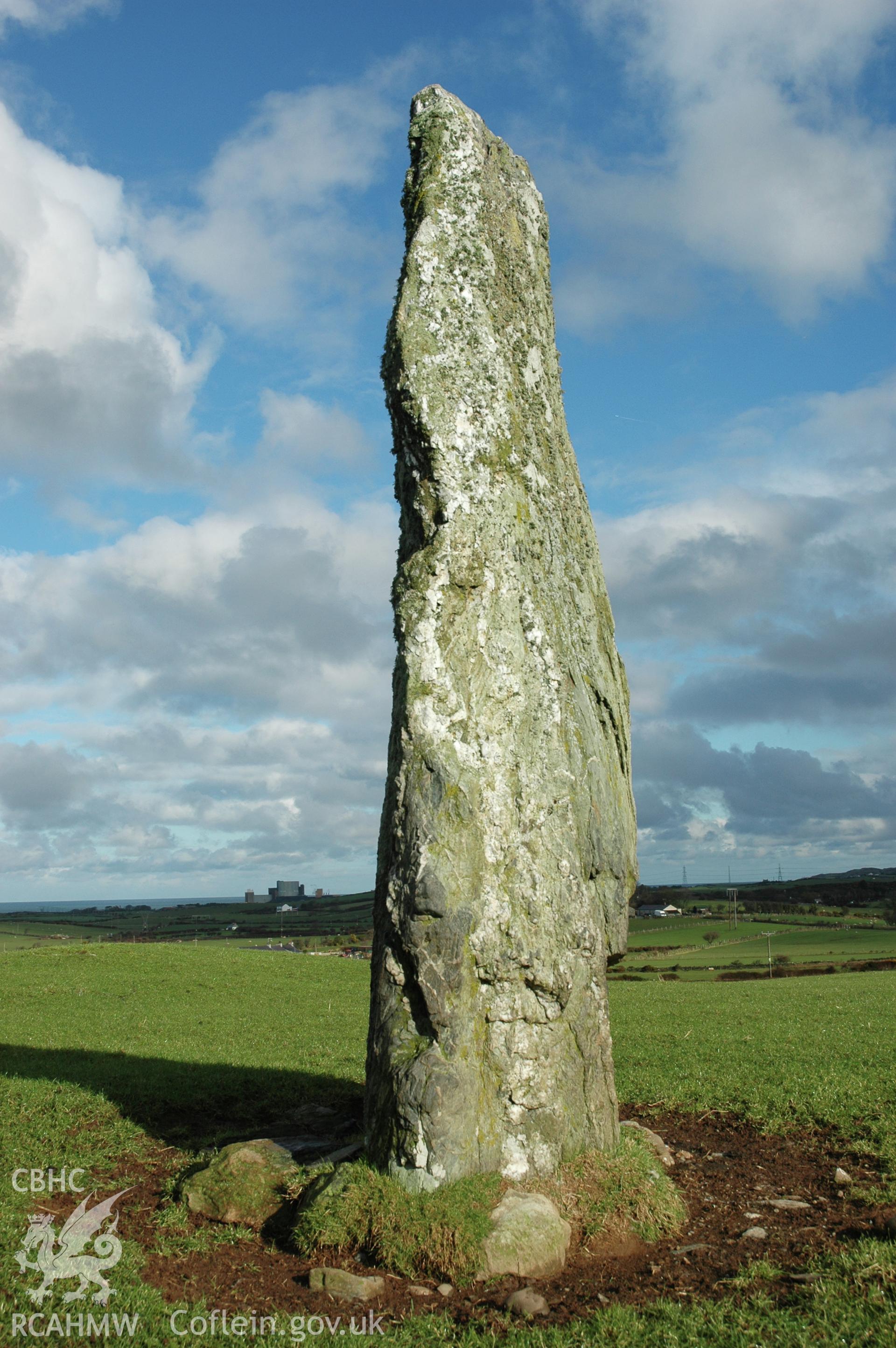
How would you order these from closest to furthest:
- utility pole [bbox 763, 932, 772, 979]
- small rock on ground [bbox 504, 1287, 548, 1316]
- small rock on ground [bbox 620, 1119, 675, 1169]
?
small rock on ground [bbox 504, 1287, 548, 1316]
small rock on ground [bbox 620, 1119, 675, 1169]
utility pole [bbox 763, 932, 772, 979]

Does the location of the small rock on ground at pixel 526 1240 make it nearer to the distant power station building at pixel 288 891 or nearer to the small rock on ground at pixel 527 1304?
the small rock on ground at pixel 527 1304

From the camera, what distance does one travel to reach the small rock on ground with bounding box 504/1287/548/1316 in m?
6.82

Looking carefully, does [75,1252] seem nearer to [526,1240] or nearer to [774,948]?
[526,1240]

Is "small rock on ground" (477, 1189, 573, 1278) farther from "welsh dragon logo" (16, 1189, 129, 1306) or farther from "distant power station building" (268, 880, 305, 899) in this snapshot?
"distant power station building" (268, 880, 305, 899)

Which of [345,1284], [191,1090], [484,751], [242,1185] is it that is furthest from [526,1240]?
[191,1090]

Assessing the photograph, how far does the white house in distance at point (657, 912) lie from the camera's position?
94.1 metres

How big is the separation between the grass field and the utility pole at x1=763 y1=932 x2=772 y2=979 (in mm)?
13140

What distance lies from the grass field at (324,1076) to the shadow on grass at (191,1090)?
47 mm

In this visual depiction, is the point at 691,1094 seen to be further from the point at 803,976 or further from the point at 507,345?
the point at 803,976

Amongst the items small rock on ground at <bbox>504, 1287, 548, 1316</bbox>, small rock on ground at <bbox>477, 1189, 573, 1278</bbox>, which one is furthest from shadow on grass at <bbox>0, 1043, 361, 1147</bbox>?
small rock on ground at <bbox>504, 1287, 548, 1316</bbox>

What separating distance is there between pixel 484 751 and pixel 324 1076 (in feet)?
27.3

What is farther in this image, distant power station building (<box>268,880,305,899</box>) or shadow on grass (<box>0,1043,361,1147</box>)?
distant power station building (<box>268,880,305,899</box>)

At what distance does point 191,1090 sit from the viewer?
13.4 m

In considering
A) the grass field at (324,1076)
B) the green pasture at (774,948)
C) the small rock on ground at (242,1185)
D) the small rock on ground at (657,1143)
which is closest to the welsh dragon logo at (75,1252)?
the grass field at (324,1076)
